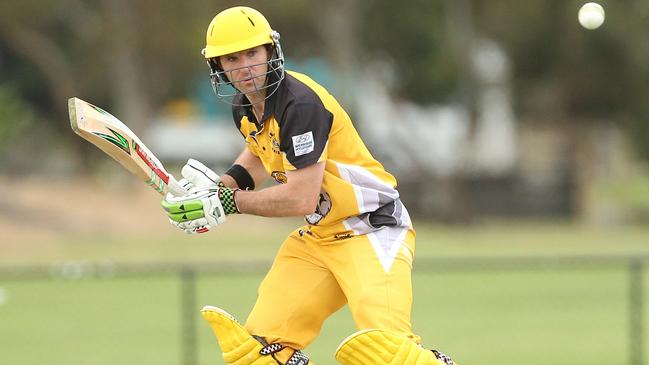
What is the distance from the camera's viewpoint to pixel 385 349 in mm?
6426

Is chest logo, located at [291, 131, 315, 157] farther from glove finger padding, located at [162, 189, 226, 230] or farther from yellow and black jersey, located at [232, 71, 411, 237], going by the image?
glove finger padding, located at [162, 189, 226, 230]

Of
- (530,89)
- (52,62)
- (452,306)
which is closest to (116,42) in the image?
(52,62)

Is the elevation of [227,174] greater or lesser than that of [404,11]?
greater

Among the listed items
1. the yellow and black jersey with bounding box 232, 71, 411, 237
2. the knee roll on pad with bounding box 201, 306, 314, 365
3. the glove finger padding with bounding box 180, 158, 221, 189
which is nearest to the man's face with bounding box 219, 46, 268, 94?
the yellow and black jersey with bounding box 232, 71, 411, 237

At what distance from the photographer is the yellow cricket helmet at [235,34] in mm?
6539

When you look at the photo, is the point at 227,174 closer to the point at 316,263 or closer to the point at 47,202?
the point at 316,263

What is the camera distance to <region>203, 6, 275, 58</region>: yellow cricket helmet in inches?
257

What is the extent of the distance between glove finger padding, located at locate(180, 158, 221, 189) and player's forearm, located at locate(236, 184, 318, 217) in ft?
1.01

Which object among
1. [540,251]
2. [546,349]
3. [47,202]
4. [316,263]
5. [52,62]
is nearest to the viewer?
[316,263]

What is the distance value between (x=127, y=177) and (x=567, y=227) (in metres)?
14.1

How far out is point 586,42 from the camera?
40906mm

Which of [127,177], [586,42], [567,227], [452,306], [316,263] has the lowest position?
[567,227]

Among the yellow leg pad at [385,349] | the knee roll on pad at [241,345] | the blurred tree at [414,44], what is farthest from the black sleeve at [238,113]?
the blurred tree at [414,44]

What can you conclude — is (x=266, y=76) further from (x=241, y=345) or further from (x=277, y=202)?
(x=241, y=345)
